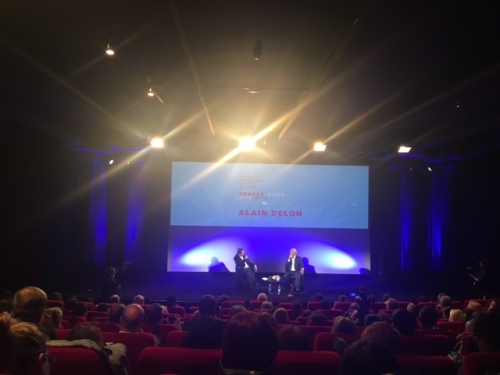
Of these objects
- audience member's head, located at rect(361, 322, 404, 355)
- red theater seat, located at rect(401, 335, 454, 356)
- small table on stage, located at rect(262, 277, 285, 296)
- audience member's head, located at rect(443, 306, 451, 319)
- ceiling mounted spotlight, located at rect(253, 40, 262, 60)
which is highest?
ceiling mounted spotlight, located at rect(253, 40, 262, 60)

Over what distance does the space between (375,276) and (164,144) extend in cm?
758

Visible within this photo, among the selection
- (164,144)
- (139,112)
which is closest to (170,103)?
(139,112)

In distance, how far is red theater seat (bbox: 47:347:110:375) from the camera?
2.56 m

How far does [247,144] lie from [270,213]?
227 cm

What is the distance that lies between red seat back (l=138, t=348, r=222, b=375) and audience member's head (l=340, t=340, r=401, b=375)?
0.93 m

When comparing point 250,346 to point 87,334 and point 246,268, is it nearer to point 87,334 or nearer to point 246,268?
point 87,334

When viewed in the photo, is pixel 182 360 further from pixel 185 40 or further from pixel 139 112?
pixel 139 112

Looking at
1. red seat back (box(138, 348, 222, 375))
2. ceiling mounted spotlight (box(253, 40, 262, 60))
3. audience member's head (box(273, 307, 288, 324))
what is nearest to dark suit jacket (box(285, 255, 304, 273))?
ceiling mounted spotlight (box(253, 40, 262, 60))

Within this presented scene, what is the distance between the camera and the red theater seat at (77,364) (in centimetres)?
256

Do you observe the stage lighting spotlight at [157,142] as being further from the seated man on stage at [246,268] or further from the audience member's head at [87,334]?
the audience member's head at [87,334]

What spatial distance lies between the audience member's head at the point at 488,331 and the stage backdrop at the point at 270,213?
34.8 feet

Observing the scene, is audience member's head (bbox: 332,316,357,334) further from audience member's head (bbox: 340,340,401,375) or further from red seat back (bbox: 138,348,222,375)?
audience member's head (bbox: 340,340,401,375)

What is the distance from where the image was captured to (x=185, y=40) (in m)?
6.70

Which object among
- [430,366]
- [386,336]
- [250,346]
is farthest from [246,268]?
[250,346]
